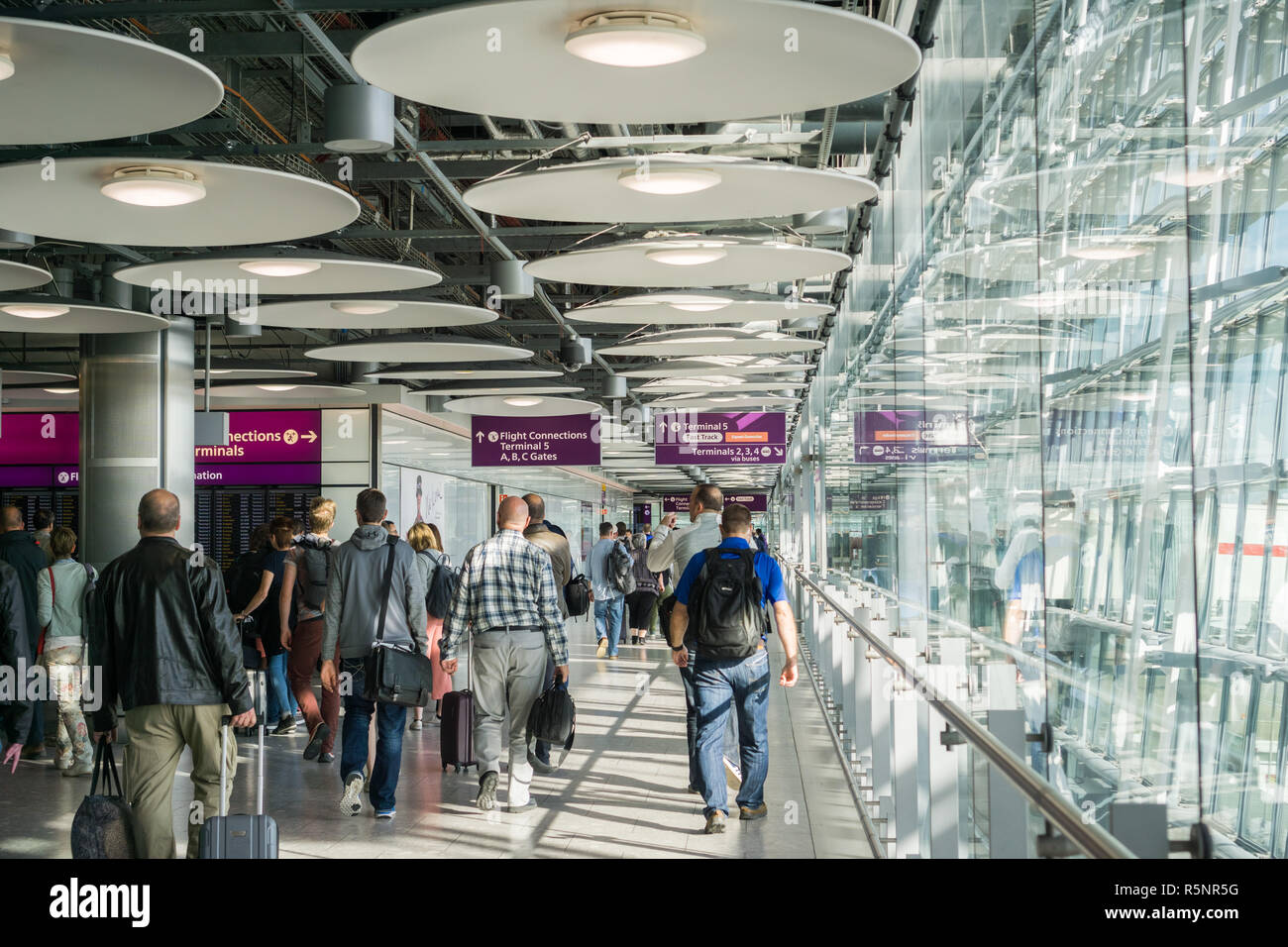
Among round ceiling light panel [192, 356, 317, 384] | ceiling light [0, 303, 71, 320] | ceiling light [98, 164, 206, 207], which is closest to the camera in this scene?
ceiling light [98, 164, 206, 207]

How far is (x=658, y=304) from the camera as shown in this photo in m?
11.7

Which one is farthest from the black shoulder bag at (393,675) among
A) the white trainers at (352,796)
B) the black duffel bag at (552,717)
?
the black duffel bag at (552,717)

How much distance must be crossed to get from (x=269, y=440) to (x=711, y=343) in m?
10.9

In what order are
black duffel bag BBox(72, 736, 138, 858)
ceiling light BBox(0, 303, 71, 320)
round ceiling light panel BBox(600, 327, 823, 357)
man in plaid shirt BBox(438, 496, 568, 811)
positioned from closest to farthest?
1. black duffel bag BBox(72, 736, 138, 858)
2. man in plaid shirt BBox(438, 496, 568, 811)
3. ceiling light BBox(0, 303, 71, 320)
4. round ceiling light panel BBox(600, 327, 823, 357)

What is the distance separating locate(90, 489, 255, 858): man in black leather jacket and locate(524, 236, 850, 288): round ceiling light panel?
3621 mm

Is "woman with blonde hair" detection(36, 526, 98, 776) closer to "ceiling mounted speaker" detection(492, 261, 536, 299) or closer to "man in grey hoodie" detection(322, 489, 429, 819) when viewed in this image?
"man in grey hoodie" detection(322, 489, 429, 819)

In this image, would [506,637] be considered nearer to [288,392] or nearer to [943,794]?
[943,794]

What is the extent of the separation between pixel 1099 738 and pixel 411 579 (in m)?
4.60

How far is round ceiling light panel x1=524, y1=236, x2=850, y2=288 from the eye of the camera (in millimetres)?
9086

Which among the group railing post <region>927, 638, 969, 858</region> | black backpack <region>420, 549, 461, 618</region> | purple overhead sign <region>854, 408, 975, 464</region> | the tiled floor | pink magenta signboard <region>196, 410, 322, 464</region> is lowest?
the tiled floor

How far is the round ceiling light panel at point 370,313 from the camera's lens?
11.2m

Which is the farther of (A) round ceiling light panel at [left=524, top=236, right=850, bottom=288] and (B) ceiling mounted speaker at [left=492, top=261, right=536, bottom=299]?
(B) ceiling mounted speaker at [left=492, top=261, right=536, bottom=299]

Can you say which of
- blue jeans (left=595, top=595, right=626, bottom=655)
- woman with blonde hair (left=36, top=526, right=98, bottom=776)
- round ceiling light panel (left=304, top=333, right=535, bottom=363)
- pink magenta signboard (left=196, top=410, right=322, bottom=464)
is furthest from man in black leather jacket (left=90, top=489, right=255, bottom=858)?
pink magenta signboard (left=196, top=410, right=322, bottom=464)
